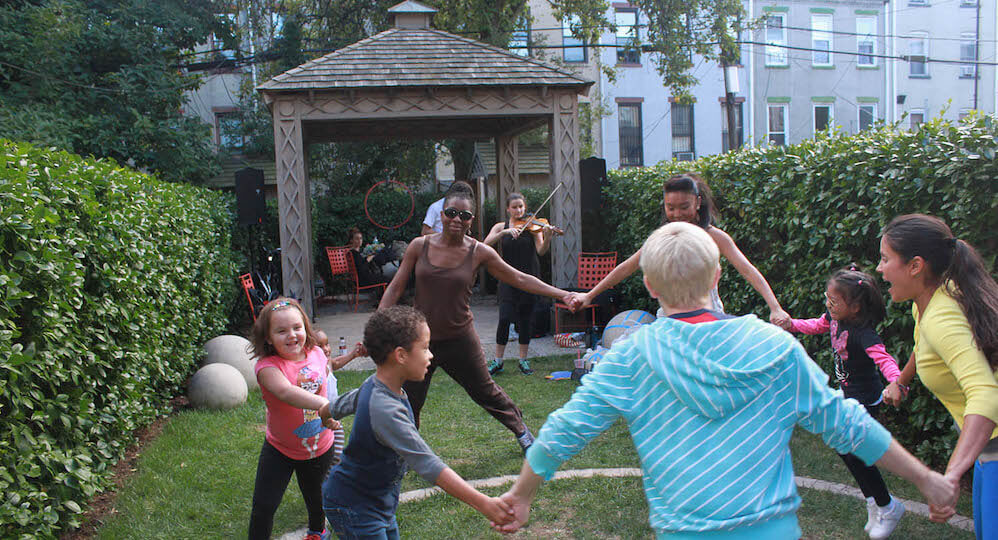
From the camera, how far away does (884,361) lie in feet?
12.9

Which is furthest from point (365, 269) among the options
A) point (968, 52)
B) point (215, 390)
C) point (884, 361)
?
point (968, 52)

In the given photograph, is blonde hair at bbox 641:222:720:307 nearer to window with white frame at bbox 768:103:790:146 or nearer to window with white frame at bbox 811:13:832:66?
window with white frame at bbox 768:103:790:146

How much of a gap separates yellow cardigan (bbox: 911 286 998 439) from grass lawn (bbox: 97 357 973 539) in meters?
1.63

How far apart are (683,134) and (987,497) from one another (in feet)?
92.0

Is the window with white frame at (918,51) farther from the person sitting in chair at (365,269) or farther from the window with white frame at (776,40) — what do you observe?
the person sitting in chair at (365,269)

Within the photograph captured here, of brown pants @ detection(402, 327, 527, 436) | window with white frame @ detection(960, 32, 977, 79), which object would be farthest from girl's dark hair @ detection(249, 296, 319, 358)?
window with white frame @ detection(960, 32, 977, 79)

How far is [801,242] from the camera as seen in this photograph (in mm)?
5973

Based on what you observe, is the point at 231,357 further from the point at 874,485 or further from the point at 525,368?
the point at 874,485

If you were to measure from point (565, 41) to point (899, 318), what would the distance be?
2491 centimetres

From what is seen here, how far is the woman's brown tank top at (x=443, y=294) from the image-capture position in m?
4.90

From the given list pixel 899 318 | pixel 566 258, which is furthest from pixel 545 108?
pixel 899 318

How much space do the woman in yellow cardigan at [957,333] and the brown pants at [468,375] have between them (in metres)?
2.79

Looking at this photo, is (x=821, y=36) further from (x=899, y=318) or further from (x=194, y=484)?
(x=194, y=484)

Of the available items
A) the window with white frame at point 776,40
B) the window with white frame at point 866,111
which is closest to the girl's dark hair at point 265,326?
the window with white frame at point 776,40
